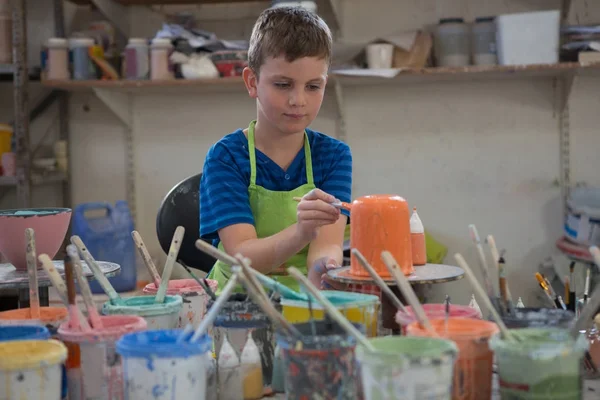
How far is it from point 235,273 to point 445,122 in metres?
2.60

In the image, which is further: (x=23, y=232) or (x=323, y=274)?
(x=23, y=232)

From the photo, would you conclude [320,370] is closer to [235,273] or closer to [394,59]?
[235,273]

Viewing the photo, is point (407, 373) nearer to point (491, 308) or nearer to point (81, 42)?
point (491, 308)

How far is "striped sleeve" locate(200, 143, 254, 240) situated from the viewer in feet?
5.60

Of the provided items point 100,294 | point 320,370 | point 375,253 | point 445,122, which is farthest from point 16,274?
point 445,122

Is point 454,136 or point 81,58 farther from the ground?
point 81,58

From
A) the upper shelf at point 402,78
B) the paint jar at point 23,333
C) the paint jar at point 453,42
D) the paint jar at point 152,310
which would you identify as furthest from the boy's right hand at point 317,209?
the paint jar at point 453,42

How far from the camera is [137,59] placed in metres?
3.34

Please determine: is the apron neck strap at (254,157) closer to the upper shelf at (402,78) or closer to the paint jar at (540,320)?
the paint jar at (540,320)

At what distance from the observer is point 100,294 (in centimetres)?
A: 325

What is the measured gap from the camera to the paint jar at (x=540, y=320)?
3.53 feet

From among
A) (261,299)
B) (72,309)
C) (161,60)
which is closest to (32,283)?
(72,309)

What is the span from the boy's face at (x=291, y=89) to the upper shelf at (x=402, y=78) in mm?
1543

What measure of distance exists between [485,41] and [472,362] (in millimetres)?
2397
